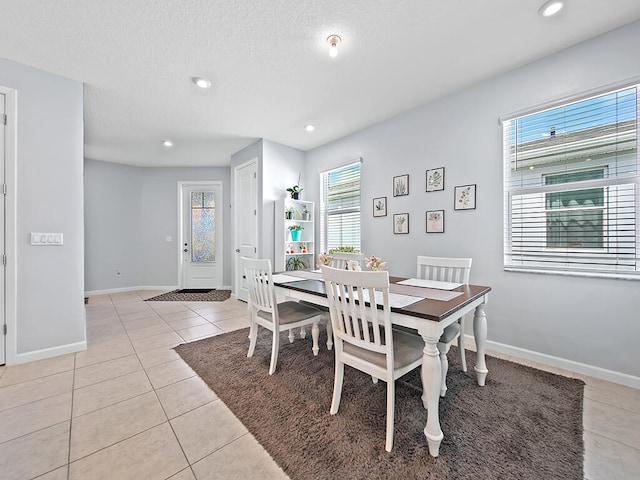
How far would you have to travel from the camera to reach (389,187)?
3441 millimetres

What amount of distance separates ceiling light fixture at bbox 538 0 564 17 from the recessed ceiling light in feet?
9.12

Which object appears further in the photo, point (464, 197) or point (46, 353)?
point (464, 197)

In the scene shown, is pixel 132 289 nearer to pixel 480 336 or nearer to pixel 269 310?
pixel 269 310

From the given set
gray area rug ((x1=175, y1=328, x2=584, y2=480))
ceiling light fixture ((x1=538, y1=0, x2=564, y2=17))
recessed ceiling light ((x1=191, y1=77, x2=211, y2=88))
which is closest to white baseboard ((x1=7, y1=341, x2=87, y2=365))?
gray area rug ((x1=175, y1=328, x2=584, y2=480))

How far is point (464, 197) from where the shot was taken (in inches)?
109

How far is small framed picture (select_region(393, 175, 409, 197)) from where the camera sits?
128 inches

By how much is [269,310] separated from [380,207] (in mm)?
2095

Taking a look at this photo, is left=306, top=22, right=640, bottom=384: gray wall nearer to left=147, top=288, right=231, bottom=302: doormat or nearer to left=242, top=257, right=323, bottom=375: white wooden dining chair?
left=242, top=257, right=323, bottom=375: white wooden dining chair

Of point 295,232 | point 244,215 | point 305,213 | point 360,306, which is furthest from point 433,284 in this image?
point 244,215

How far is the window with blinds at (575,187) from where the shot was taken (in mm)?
2010

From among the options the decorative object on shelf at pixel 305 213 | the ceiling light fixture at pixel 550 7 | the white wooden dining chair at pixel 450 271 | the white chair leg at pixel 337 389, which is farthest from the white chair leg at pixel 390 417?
the decorative object on shelf at pixel 305 213

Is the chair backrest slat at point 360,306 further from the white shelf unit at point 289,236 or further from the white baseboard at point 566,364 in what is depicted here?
the white shelf unit at point 289,236

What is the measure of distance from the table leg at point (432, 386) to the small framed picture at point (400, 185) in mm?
2284

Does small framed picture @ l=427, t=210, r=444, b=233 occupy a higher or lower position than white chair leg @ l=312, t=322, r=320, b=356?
higher
